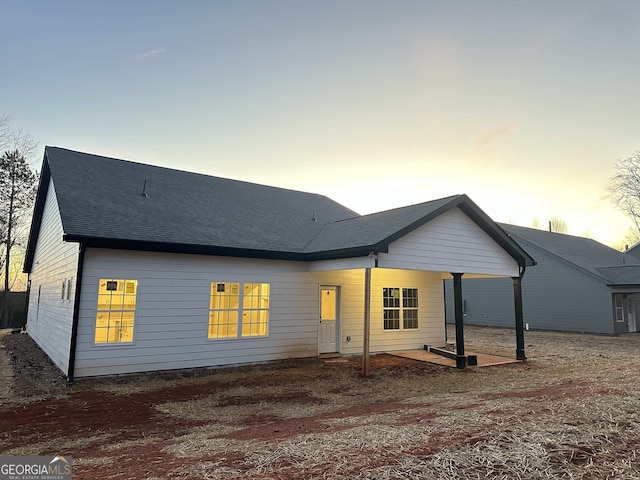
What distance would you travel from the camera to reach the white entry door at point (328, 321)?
12.3 metres

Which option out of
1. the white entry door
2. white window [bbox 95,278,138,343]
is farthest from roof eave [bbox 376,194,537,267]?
white window [bbox 95,278,138,343]

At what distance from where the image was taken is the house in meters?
9.20

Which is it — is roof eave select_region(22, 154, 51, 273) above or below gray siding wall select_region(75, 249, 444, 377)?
above

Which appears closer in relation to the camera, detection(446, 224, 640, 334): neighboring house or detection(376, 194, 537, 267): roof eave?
detection(376, 194, 537, 267): roof eave

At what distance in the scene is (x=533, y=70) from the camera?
12531 millimetres

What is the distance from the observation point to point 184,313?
1002cm

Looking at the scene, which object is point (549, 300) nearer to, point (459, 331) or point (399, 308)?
point (399, 308)

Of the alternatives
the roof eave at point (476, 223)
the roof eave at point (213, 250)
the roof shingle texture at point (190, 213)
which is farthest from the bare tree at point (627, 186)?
the roof eave at point (213, 250)

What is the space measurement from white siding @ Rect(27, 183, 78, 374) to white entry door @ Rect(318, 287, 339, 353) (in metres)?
6.79

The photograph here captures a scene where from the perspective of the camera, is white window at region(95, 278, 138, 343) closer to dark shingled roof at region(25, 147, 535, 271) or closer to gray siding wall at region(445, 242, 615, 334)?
dark shingled roof at region(25, 147, 535, 271)

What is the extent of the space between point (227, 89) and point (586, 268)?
21.4m

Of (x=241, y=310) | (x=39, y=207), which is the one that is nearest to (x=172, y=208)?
(x=241, y=310)

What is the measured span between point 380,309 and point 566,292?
50.8 feet

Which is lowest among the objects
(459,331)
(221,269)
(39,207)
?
(459,331)
